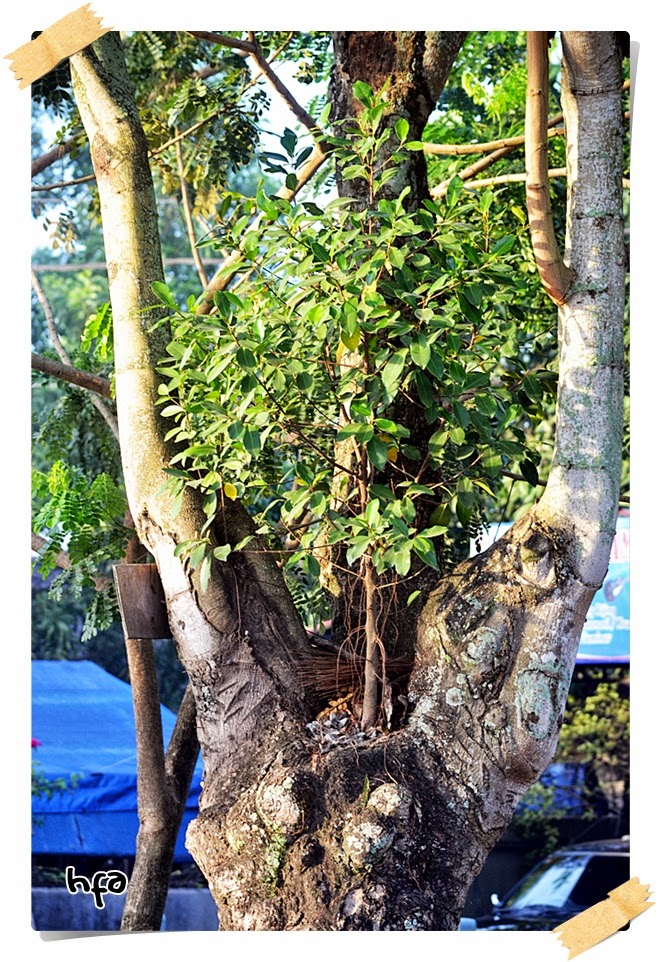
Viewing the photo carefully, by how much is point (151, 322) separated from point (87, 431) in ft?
3.31

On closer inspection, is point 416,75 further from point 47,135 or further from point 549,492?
point 47,135

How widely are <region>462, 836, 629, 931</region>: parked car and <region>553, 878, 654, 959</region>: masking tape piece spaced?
2.40 metres

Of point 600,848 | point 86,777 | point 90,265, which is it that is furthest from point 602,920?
point 600,848

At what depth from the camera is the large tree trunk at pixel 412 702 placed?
140 centimetres

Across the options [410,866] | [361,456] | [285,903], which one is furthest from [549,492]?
[285,903]

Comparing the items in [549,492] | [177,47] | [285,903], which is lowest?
[285,903]

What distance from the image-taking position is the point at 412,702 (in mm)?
1486

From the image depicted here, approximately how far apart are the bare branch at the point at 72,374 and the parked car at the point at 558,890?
8.04ft

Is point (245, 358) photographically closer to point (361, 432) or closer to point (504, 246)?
point (361, 432)

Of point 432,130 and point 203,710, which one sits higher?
point 432,130

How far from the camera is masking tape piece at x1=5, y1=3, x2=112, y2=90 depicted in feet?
4.67

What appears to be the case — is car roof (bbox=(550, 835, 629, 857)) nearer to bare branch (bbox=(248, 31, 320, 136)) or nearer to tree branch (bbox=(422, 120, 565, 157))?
tree branch (bbox=(422, 120, 565, 157))
